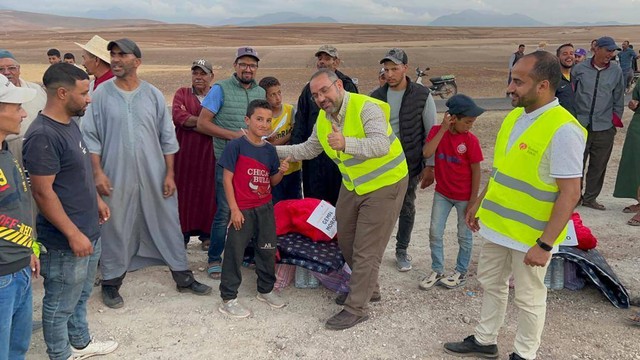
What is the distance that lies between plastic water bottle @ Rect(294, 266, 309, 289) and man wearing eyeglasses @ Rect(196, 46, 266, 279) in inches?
30.0

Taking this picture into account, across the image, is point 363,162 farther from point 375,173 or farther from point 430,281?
point 430,281

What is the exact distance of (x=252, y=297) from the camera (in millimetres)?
4234

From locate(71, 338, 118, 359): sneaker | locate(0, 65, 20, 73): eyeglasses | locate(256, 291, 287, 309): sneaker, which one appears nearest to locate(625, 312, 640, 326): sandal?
locate(256, 291, 287, 309): sneaker

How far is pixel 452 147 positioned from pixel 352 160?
1.04 meters

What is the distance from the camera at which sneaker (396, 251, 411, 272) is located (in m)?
4.77

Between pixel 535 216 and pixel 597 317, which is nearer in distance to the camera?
pixel 535 216

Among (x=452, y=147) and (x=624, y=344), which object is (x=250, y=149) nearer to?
(x=452, y=147)

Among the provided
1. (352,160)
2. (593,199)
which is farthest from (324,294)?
(593,199)

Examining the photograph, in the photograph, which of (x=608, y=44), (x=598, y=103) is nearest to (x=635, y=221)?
(x=598, y=103)

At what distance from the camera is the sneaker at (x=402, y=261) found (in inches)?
188

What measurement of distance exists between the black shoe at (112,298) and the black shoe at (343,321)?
5.45 ft

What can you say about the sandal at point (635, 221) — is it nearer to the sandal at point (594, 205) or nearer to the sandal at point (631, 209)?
the sandal at point (631, 209)

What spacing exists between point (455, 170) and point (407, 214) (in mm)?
724

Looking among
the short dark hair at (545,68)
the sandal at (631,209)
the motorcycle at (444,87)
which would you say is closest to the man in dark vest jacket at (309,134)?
the short dark hair at (545,68)
